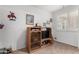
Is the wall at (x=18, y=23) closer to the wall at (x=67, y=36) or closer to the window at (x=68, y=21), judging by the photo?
the window at (x=68, y=21)

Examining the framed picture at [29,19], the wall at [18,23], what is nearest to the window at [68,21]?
the wall at [18,23]

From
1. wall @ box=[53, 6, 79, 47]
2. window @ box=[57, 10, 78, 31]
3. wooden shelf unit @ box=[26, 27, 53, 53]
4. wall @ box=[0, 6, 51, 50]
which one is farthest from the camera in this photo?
wooden shelf unit @ box=[26, 27, 53, 53]

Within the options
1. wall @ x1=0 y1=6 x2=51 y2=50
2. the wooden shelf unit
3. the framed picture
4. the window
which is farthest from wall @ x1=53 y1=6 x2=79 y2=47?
the framed picture

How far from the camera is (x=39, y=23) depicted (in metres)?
2.53

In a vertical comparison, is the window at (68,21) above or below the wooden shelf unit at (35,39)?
above

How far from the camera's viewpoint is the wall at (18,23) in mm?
2039

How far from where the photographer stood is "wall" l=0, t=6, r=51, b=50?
204 cm

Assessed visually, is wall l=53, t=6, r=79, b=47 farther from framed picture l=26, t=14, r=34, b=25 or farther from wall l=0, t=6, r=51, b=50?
framed picture l=26, t=14, r=34, b=25

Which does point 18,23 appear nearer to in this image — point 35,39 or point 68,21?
point 35,39

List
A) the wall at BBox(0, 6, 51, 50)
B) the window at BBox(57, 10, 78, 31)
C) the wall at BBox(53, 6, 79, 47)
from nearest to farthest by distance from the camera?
the wall at BBox(0, 6, 51, 50) < the window at BBox(57, 10, 78, 31) < the wall at BBox(53, 6, 79, 47)

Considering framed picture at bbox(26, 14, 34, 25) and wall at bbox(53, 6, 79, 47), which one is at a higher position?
framed picture at bbox(26, 14, 34, 25)

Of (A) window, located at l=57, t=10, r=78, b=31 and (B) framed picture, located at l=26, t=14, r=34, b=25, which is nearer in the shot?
(A) window, located at l=57, t=10, r=78, b=31

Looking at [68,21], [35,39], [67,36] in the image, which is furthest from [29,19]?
[67,36]
